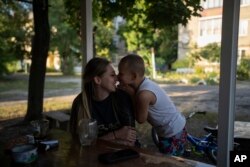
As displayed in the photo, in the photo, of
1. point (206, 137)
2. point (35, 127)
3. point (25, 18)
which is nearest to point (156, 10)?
point (206, 137)

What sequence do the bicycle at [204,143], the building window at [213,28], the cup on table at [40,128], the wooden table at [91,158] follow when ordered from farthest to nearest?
the bicycle at [204,143], the building window at [213,28], the cup on table at [40,128], the wooden table at [91,158]

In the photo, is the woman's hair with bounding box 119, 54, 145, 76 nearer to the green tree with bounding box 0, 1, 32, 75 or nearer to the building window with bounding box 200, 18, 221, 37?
the building window with bounding box 200, 18, 221, 37

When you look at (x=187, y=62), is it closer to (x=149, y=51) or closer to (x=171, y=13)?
(x=171, y=13)

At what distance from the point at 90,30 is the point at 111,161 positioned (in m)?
1.98

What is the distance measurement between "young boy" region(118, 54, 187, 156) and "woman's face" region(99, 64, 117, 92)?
132 mm

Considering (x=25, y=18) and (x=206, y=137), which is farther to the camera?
(x=25, y=18)

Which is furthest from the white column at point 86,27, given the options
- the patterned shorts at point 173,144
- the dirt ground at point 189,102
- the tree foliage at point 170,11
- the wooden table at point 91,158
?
the wooden table at point 91,158

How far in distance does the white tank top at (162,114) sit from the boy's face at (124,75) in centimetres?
10

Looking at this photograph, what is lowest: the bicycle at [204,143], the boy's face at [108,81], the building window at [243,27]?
the bicycle at [204,143]

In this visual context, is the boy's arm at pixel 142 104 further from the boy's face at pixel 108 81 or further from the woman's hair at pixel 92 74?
the woman's hair at pixel 92 74

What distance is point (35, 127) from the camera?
5.63ft

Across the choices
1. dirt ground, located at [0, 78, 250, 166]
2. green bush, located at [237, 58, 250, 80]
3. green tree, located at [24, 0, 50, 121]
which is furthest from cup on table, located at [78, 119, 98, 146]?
green tree, located at [24, 0, 50, 121]

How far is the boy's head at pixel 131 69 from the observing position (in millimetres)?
1932

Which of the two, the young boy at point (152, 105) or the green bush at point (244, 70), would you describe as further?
the green bush at point (244, 70)
